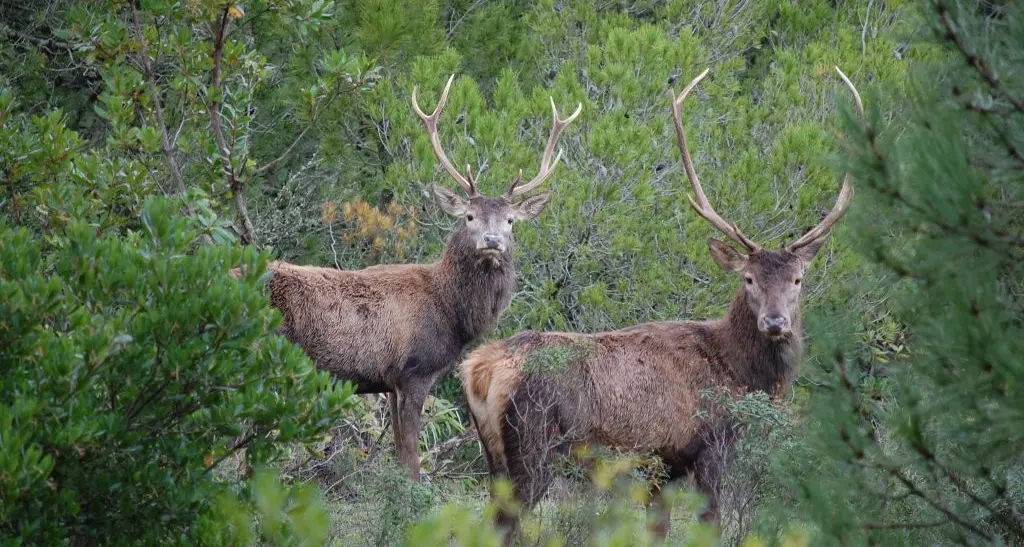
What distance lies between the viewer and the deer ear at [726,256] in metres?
8.21

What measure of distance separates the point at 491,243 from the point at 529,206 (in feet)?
2.40

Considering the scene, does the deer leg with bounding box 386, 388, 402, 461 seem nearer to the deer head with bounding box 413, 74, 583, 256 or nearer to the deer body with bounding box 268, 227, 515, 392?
the deer body with bounding box 268, 227, 515, 392

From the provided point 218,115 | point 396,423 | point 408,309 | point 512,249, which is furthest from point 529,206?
point 218,115

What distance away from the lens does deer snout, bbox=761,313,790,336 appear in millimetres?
7543

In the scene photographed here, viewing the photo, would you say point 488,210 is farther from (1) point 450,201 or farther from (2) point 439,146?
(2) point 439,146

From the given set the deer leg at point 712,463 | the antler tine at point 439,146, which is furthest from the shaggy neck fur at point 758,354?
the antler tine at point 439,146

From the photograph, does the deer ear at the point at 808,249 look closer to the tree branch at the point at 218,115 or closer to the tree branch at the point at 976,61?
the tree branch at the point at 218,115

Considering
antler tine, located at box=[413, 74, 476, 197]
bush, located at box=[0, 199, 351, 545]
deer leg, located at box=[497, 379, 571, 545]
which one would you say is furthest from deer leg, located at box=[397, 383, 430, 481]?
bush, located at box=[0, 199, 351, 545]

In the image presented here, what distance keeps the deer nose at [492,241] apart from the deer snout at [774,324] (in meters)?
2.23

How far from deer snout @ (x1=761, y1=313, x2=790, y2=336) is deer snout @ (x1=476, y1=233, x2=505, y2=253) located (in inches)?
87.7

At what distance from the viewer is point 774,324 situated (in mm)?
7539

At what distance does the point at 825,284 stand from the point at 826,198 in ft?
2.60

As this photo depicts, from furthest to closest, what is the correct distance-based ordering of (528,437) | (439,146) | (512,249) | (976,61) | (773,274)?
(439,146) → (512,249) → (773,274) → (528,437) → (976,61)

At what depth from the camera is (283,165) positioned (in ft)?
43.1
